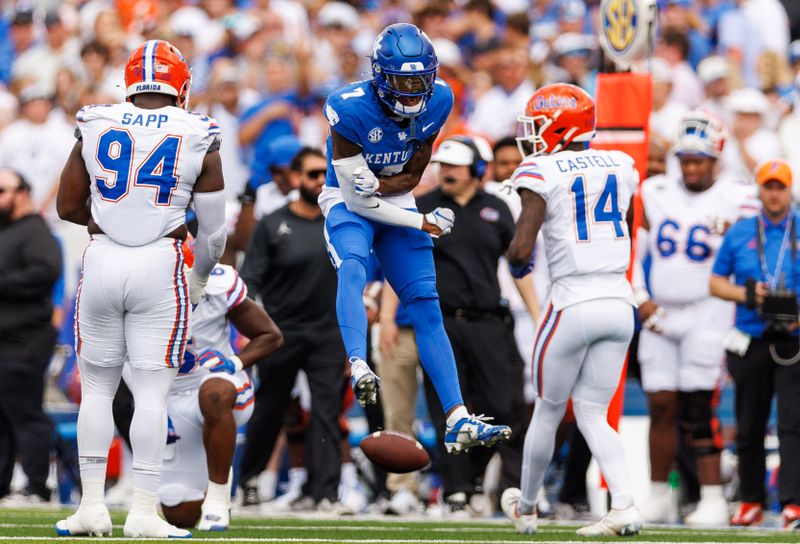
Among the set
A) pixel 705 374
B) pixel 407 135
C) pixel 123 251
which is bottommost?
pixel 705 374

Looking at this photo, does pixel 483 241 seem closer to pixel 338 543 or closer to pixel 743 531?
pixel 743 531

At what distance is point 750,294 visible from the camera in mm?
10070

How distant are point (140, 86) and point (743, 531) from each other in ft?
14.0

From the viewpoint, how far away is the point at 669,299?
1087 centimetres

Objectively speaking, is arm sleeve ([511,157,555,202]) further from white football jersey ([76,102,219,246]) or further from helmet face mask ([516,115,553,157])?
white football jersey ([76,102,219,246])

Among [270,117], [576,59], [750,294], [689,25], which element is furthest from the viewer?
[689,25]

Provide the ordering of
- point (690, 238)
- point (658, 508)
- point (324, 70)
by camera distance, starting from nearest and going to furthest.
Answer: point (658, 508) < point (690, 238) < point (324, 70)

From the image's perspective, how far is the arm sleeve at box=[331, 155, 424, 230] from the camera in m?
7.84

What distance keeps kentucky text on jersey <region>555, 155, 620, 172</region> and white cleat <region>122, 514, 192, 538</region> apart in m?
2.62

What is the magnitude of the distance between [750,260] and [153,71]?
4.35m

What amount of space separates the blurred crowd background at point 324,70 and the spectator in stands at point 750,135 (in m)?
0.01

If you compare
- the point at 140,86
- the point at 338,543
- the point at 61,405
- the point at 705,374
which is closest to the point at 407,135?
the point at 140,86

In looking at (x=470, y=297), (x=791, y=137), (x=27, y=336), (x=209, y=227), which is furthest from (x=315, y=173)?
(x=791, y=137)

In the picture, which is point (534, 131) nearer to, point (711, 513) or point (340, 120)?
point (340, 120)
